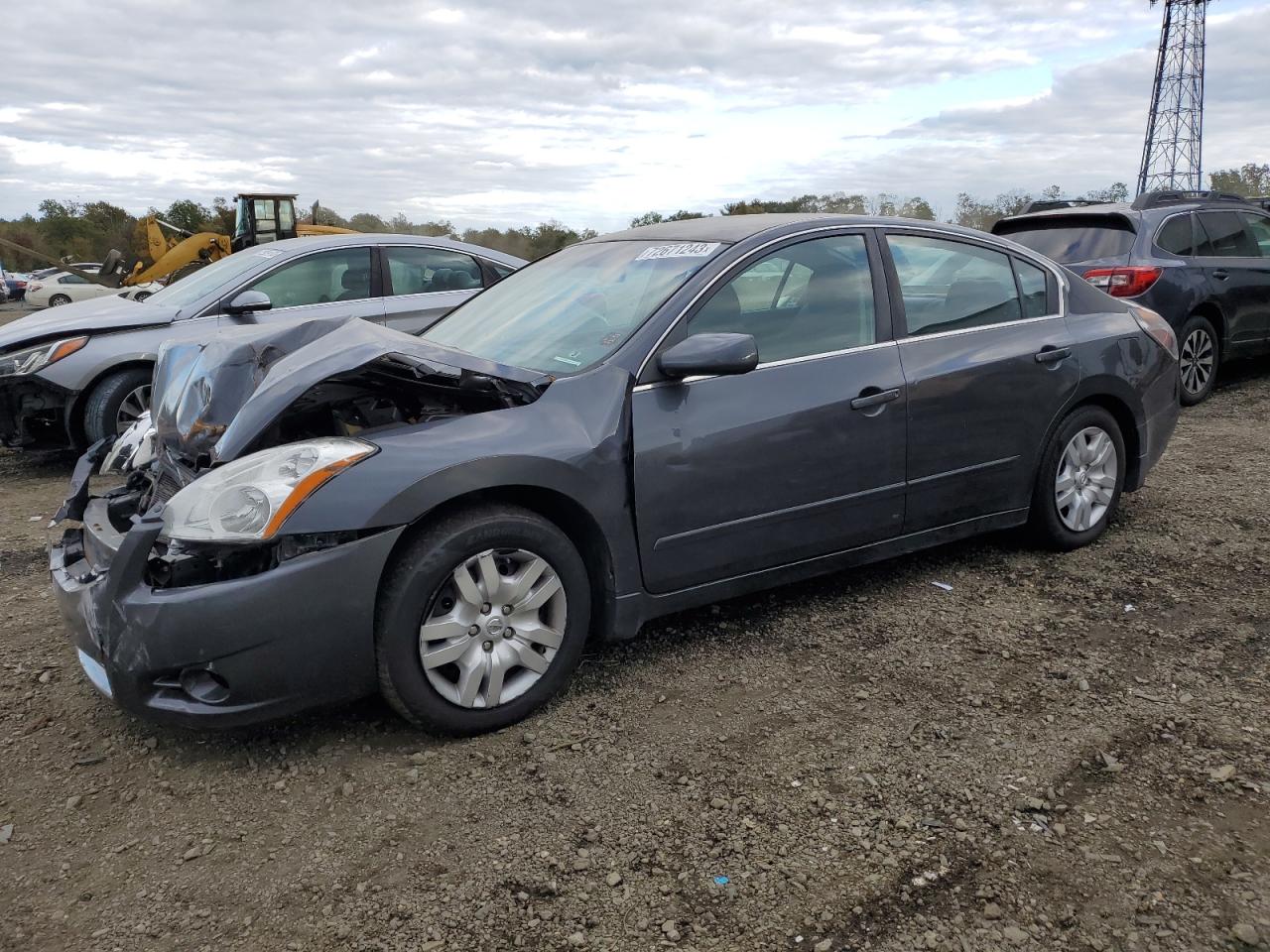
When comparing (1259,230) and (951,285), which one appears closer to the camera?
(951,285)

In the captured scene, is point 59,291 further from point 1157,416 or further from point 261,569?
point 1157,416

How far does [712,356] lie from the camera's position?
3238mm

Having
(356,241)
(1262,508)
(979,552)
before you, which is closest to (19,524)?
(356,241)

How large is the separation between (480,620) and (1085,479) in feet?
9.79

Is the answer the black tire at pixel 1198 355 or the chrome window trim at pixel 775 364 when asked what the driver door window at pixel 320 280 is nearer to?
the chrome window trim at pixel 775 364

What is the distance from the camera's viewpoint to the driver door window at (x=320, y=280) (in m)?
7.02

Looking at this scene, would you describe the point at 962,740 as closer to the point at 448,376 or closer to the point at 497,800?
the point at 497,800

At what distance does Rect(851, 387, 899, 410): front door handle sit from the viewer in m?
3.71

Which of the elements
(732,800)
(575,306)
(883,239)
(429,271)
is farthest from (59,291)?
(732,800)

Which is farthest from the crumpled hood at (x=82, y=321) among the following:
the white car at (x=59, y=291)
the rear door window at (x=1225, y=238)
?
the white car at (x=59, y=291)

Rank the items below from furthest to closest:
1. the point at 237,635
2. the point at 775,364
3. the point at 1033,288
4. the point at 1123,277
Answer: the point at 1123,277 < the point at 1033,288 < the point at 775,364 < the point at 237,635

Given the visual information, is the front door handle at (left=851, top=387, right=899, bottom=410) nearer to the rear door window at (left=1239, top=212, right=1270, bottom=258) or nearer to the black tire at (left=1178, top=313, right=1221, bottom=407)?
the black tire at (left=1178, top=313, right=1221, bottom=407)

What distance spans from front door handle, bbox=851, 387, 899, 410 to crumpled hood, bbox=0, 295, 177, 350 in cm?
508

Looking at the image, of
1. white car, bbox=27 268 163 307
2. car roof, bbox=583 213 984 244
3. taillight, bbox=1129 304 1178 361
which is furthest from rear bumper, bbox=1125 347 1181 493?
white car, bbox=27 268 163 307
